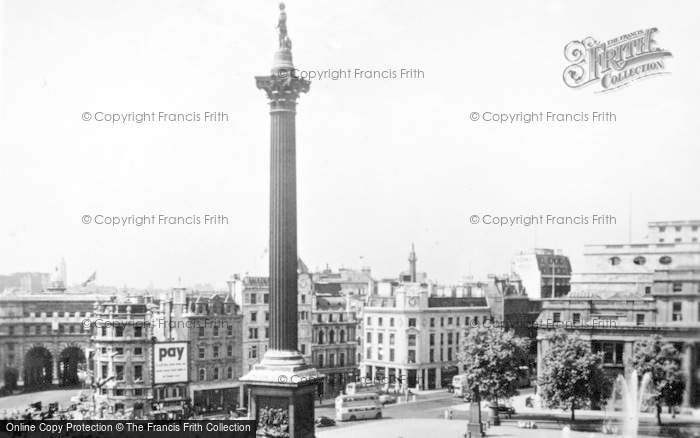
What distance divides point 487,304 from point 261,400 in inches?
1402

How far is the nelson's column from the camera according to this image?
22797 mm

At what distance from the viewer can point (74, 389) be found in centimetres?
3947

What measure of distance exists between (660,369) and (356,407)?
52.2ft

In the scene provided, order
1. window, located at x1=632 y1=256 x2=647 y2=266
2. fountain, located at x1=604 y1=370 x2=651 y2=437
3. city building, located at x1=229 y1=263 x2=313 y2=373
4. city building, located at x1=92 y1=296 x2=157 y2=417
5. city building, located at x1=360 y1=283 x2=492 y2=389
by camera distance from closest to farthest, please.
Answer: fountain, located at x1=604 y1=370 x2=651 y2=437 < window, located at x1=632 y1=256 x2=647 y2=266 < city building, located at x1=92 y1=296 x2=157 y2=417 < city building, located at x1=229 y1=263 x2=313 y2=373 < city building, located at x1=360 y1=283 x2=492 y2=389

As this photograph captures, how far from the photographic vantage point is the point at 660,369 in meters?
27.7

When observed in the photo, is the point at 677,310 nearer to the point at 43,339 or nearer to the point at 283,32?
the point at 283,32

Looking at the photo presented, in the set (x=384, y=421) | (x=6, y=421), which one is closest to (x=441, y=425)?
(x=384, y=421)

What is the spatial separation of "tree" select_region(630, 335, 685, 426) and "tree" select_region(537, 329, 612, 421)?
1.85 m

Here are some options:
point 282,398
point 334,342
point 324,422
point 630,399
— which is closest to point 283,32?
point 282,398

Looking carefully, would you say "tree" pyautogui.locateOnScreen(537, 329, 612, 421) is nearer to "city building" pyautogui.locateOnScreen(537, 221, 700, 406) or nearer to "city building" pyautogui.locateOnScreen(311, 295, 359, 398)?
"city building" pyautogui.locateOnScreen(537, 221, 700, 406)

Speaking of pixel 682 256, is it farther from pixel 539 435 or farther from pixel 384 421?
pixel 384 421

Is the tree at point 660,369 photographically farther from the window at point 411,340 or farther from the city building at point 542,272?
the city building at point 542,272

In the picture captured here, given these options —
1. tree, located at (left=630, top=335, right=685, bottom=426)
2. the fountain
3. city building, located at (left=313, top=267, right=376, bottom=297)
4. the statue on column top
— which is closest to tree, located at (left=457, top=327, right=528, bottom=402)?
the fountain

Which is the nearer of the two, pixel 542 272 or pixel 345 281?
pixel 542 272
